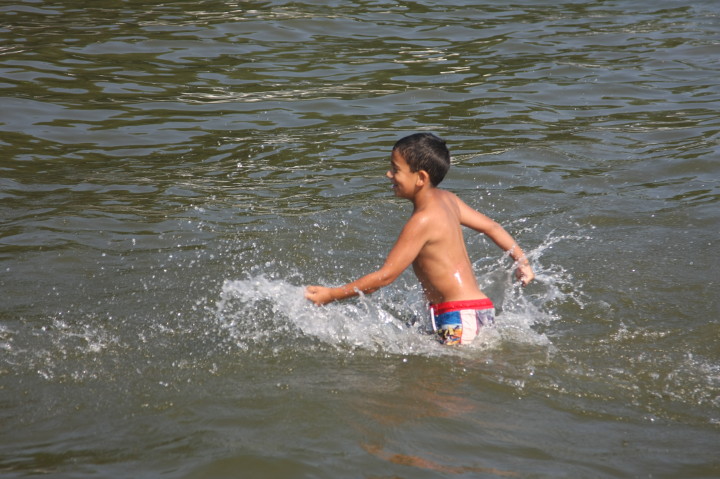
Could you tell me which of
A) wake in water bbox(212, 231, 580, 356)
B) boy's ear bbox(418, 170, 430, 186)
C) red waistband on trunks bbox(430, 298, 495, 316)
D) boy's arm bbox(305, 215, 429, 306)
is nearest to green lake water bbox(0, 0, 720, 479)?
wake in water bbox(212, 231, 580, 356)

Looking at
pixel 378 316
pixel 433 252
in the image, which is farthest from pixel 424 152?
pixel 378 316

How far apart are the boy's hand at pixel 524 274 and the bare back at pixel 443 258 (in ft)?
1.36

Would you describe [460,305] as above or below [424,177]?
below

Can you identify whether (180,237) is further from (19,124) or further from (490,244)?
(19,124)

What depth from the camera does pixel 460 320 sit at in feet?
17.4

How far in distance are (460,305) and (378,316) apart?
694mm

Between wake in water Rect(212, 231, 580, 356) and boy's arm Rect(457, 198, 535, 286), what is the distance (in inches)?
9.2

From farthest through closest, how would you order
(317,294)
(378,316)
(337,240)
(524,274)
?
1. (337,240)
2. (378,316)
3. (524,274)
4. (317,294)

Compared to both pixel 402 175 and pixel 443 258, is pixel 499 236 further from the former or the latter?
pixel 402 175

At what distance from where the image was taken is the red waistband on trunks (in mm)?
5320

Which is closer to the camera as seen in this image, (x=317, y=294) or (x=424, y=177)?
(x=317, y=294)

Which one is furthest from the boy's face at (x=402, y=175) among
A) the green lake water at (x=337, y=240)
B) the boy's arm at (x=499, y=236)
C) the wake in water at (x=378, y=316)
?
the green lake water at (x=337, y=240)

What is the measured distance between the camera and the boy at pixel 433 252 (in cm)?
513

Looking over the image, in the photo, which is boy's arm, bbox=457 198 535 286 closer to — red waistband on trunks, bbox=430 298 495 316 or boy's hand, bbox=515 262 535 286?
boy's hand, bbox=515 262 535 286
